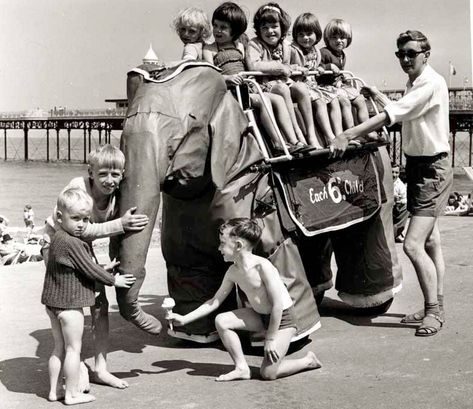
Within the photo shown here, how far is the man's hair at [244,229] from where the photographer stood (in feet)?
15.4

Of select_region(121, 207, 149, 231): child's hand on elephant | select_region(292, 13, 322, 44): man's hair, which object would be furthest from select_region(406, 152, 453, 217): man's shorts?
select_region(121, 207, 149, 231): child's hand on elephant

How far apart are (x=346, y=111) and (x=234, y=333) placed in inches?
93.6

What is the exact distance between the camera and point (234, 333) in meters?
4.73

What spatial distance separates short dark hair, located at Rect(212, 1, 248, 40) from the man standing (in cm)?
104

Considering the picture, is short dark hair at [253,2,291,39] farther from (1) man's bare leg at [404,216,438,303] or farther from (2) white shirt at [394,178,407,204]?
(2) white shirt at [394,178,407,204]

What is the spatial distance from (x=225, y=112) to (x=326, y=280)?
2462 millimetres

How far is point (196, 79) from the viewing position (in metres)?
4.88

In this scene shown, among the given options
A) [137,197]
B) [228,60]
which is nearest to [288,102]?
[228,60]

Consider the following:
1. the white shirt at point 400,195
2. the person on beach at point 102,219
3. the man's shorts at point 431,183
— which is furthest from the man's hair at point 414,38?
the white shirt at point 400,195

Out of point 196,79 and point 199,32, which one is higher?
point 199,32

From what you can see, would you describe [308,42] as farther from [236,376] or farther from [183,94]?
[236,376]

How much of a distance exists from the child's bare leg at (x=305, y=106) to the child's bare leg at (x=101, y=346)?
6.65 feet

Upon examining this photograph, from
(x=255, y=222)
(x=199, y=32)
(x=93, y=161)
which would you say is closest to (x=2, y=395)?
(x=93, y=161)

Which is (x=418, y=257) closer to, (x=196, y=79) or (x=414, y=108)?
(x=414, y=108)
